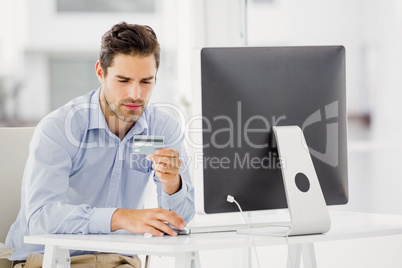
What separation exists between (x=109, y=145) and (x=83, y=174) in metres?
0.11

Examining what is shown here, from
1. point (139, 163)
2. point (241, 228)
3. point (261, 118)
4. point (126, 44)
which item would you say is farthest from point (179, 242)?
point (126, 44)

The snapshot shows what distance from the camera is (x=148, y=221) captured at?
1.30 metres

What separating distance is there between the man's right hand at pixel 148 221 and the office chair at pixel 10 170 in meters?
0.60

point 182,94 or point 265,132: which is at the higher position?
point 182,94

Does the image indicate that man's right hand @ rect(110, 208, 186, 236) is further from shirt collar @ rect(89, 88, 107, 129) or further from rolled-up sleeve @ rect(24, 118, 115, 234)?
shirt collar @ rect(89, 88, 107, 129)

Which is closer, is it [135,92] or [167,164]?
[167,164]

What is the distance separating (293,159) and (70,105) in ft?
2.33

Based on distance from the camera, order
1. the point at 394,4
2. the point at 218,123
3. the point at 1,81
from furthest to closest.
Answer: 1. the point at 1,81
2. the point at 394,4
3. the point at 218,123

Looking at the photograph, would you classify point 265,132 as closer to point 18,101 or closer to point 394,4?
point 394,4

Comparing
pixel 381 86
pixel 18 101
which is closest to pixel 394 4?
pixel 381 86

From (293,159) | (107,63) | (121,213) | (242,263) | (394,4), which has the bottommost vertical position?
(242,263)

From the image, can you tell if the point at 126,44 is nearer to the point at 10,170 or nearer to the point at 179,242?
the point at 10,170

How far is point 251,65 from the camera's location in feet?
4.31

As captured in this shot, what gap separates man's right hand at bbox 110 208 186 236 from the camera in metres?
1.30
